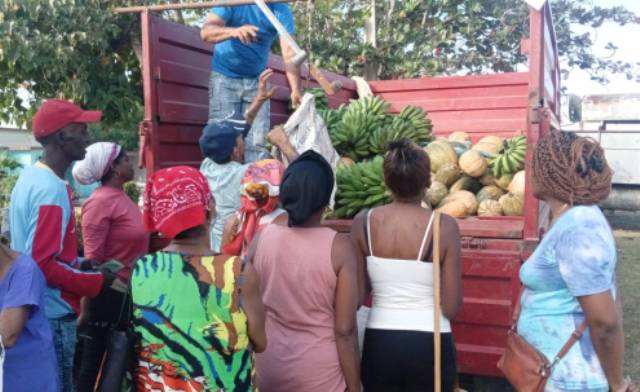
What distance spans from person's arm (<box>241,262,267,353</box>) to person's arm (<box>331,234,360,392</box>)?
0.33m

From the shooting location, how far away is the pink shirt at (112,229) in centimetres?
307

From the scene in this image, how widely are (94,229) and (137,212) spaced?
0.82 ft

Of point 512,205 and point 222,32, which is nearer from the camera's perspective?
→ point 222,32

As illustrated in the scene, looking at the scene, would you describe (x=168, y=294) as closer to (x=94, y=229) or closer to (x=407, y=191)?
(x=407, y=191)

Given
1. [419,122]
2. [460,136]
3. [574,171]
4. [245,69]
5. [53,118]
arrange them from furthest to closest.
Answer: [460,136] → [419,122] → [245,69] → [53,118] → [574,171]

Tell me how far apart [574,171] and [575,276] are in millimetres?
379

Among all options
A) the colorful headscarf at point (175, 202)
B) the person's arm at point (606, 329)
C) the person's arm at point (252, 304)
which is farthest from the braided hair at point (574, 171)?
the colorful headscarf at point (175, 202)

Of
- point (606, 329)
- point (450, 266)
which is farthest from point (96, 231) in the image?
point (606, 329)

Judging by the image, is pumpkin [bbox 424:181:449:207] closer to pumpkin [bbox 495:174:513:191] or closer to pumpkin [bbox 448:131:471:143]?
pumpkin [bbox 495:174:513:191]

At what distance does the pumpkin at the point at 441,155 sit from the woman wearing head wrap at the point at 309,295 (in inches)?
90.8

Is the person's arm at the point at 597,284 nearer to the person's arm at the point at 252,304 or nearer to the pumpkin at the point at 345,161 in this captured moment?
the person's arm at the point at 252,304

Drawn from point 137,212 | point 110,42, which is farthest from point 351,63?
point 137,212

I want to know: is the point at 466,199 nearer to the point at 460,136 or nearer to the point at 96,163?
the point at 460,136

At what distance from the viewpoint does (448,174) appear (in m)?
4.32
